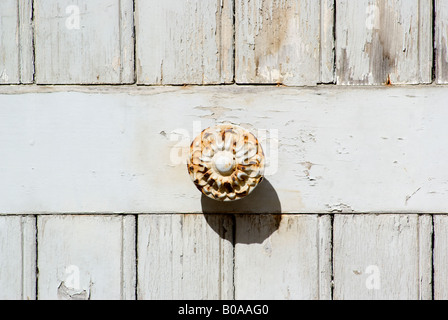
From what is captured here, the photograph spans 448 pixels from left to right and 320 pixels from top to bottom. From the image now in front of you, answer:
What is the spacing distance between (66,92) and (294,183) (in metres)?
0.40

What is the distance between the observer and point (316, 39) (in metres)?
0.74

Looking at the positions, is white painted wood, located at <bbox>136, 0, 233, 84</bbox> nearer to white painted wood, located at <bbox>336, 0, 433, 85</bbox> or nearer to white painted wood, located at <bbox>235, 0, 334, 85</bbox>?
white painted wood, located at <bbox>235, 0, 334, 85</bbox>

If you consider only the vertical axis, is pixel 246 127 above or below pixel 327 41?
below

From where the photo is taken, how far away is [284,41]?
2.45 ft

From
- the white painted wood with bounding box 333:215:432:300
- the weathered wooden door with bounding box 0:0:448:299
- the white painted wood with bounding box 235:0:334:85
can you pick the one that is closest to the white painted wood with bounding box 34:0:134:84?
the weathered wooden door with bounding box 0:0:448:299

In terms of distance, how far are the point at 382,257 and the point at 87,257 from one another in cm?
48

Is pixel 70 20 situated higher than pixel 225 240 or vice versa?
pixel 70 20

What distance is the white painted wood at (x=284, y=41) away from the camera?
2.43 feet

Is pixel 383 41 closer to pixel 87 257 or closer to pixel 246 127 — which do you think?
pixel 246 127

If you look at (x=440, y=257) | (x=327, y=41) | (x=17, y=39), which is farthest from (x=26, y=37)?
(x=440, y=257)

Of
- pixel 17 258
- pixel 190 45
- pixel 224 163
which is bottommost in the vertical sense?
pixel 17 258

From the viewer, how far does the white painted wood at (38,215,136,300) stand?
76 cm
